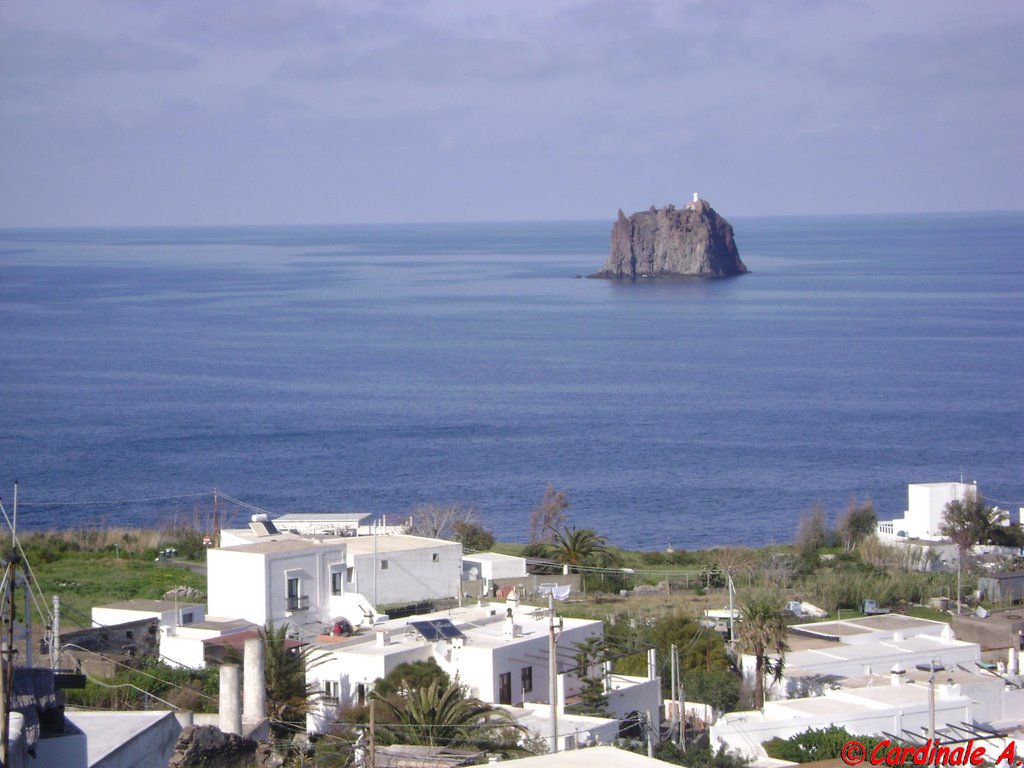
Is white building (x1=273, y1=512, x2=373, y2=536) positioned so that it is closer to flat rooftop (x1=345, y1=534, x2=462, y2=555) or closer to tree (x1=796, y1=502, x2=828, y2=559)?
flat rooftop (x1=345, y1=534, x2=462, y2=555)

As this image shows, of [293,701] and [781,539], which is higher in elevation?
[293,701]

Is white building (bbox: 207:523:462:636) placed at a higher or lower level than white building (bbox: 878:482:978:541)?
higher

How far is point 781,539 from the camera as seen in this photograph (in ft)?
146

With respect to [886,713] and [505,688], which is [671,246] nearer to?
[505,688]

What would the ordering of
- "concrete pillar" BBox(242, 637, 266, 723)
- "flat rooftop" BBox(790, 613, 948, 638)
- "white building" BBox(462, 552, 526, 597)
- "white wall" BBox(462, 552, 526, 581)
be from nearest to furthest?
"concrete pillar" BBox(242, 637, 266, 723), "flat rooftop" BBox(790, 613, 948, 638), "white building" BBox(462, 552, 526, 597), "white wall" BBox(462, 552, 526, 581)

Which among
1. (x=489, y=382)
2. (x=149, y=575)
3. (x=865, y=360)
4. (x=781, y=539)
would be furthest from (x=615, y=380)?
(x=149, y=575)

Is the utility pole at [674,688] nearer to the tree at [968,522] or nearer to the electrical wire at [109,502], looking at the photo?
the tree at [968,522]

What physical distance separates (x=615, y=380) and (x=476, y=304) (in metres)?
55.2

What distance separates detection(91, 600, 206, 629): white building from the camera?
2278 centimetres

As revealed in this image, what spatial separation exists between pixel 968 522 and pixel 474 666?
21.3 m

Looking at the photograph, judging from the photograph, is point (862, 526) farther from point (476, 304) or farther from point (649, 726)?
point (476, 304)

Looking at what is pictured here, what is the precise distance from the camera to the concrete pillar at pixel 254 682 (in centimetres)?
1703

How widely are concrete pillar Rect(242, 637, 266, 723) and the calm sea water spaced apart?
88.9 feet

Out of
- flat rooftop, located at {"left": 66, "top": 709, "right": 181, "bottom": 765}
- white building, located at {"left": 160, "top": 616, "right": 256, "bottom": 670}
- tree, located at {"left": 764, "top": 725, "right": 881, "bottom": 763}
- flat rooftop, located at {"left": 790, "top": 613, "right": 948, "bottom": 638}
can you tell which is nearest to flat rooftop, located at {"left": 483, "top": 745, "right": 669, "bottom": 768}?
flat rooftop, located at {"left": 66, "top": 709, "right": 181, "bottom": 765}
